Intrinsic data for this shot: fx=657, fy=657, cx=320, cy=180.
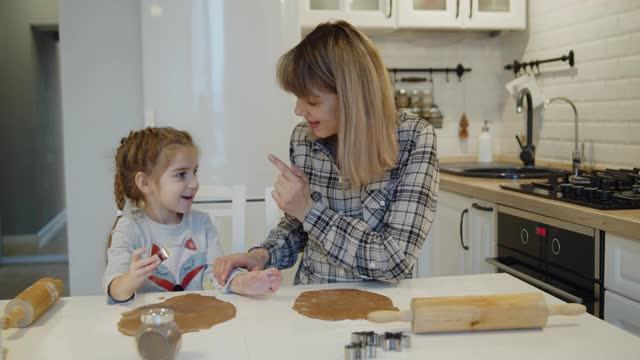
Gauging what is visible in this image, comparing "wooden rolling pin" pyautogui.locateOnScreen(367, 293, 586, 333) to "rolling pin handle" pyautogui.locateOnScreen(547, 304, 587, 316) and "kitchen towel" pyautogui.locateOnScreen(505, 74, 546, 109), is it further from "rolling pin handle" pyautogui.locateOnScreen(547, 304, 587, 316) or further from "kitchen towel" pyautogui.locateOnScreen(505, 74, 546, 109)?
"kitchen towel" pyautogui.locateOnScreen(505, 74, 546, 109)

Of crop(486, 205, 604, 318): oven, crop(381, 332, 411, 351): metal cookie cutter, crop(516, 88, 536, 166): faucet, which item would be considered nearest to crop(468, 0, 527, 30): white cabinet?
crop(516, 88, 536, 166): faucet

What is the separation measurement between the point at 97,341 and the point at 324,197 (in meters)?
0.72

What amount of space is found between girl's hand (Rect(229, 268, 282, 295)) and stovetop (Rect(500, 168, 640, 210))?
3.49 feet

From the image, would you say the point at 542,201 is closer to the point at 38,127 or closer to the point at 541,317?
the point at 541,317

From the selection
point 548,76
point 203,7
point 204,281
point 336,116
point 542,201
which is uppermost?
point 203,7

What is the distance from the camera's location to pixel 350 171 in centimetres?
152

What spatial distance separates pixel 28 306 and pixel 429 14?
254 cm

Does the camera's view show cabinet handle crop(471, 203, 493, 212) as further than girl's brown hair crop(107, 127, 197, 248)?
Yes

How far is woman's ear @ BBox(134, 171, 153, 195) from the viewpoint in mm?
1713

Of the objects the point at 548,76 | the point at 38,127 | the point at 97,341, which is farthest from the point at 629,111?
the point at 38,127

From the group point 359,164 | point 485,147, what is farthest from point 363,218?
point 485,147

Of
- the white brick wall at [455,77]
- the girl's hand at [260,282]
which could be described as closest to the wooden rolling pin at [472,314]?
the girl's hand at [260,282]

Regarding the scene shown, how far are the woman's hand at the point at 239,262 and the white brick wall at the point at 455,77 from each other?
2.11 meters

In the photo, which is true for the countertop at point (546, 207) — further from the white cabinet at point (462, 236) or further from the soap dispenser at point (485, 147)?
the soap dispenser at point (485, 147)
